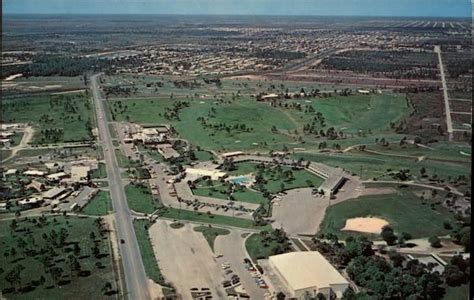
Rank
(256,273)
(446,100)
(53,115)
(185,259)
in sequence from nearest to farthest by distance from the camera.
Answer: (256,273) < (185,259) < (446,100) < (53,115)

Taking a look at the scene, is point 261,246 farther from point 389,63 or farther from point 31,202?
point 389,63

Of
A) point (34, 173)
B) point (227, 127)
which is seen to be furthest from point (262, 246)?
point (227, 127)

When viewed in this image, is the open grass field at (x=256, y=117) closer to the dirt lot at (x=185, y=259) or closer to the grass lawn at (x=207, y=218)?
the grass lawn at (x=207, y=218)

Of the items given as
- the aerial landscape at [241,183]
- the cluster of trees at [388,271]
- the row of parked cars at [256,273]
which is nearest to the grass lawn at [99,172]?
the aerial landscape at [241,183]

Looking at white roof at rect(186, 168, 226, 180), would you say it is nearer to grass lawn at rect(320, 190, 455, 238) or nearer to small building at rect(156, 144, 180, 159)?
small building at rect(156, 144, 180, 159)

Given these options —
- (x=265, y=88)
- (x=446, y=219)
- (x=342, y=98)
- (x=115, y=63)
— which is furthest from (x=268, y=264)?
(x=115, y=63)

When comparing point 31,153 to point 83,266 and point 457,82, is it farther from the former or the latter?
point 457,82

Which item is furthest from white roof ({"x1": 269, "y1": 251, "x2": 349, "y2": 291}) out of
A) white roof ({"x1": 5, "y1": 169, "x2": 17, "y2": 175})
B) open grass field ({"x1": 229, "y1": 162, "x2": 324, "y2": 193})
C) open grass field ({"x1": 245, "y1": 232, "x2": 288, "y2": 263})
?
white roof ({"x1": 5, "y1": 169, "x2": 17, "y2": 175})
